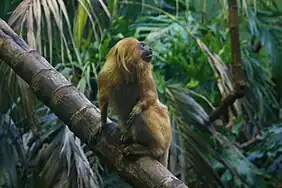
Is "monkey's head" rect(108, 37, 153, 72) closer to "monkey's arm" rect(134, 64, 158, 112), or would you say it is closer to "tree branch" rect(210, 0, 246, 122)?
"monkey's arm" rect(134, 64, 158, 112)

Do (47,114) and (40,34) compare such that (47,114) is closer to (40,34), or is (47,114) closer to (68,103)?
(40,34)

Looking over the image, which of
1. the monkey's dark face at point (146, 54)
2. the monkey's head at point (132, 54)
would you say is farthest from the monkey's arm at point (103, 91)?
the monkey's dark face at point (146, 54)

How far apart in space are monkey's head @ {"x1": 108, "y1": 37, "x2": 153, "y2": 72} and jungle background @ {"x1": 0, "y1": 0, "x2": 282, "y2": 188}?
1.84 feet

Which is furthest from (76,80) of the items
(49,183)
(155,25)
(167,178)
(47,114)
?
(167,178)

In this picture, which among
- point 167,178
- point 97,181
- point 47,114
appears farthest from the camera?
point 47,114

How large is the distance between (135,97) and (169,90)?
1.68 metres

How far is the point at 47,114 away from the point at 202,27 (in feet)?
7.53

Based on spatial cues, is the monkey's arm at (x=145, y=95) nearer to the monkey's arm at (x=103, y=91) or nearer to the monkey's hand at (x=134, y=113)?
the monkey's hand at (x=134, y=113)

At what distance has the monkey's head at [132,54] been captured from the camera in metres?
2.95

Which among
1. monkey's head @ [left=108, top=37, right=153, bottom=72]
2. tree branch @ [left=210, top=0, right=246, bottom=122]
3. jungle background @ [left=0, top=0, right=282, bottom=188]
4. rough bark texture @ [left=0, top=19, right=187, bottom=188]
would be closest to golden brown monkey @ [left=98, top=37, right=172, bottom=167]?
monkey's head @ [left=108, top=37, right=153, bottom=72]

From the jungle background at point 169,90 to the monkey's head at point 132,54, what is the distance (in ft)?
1.84

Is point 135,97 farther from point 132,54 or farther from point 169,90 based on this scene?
point 169,90

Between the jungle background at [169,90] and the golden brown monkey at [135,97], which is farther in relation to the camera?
the jungle background at [169,90]

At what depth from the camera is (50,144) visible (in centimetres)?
384
